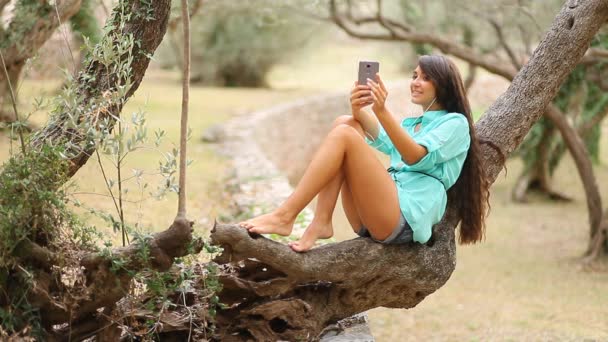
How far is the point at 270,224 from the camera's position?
369 cm

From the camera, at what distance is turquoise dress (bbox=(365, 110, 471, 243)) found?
150 inches

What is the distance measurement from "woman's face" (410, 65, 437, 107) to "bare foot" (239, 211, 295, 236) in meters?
0.85

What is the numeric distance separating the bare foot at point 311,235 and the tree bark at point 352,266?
0.03m

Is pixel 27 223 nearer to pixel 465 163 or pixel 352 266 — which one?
pixel 352 266

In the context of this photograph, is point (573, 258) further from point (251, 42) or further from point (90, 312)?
point (251, 42)

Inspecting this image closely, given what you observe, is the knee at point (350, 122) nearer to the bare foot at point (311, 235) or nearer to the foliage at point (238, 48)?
the bare foot at point (311, 235)

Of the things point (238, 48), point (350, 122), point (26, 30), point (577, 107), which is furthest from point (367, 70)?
point (238, 48)

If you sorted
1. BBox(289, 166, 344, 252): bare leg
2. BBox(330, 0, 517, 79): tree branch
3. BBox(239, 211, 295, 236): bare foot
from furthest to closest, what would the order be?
BBox(330, 0, 517, 79): tree branch, BBox(289, 166, 344, 252): bare leg, BBox(239, 211, 295, 236): bare foot

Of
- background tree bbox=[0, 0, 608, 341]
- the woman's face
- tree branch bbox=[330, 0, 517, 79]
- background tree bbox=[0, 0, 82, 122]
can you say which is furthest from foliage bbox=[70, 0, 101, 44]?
the woman's face

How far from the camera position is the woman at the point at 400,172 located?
12.1ft

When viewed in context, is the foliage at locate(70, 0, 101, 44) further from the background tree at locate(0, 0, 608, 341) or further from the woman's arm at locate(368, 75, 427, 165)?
the woman's arm at locate(368, 75, 427, 165)

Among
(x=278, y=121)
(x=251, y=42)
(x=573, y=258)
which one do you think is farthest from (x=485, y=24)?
(x=251, y=42)

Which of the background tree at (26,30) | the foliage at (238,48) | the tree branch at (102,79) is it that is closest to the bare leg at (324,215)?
the tree branch at (102,79)

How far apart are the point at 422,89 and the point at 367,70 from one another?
0.38 meters
